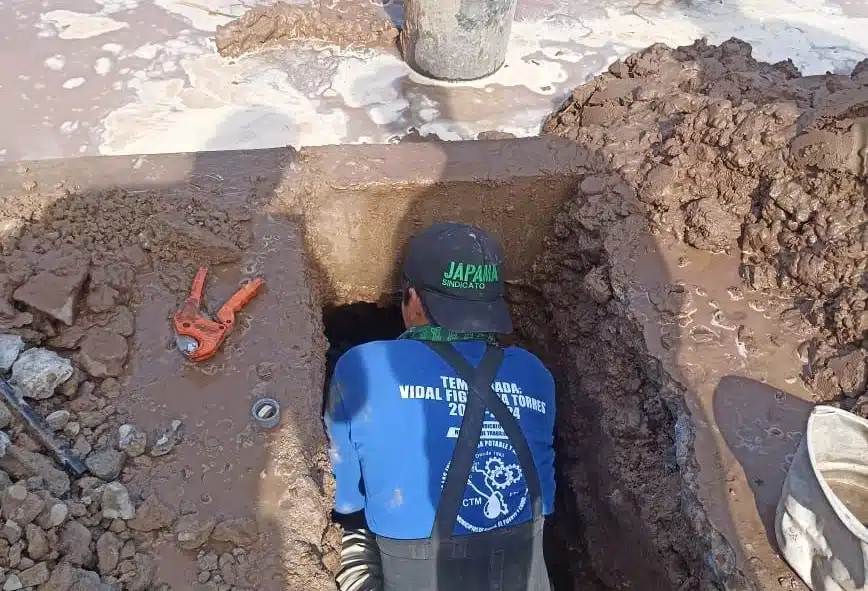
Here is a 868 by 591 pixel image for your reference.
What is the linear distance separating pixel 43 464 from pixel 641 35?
394 cm

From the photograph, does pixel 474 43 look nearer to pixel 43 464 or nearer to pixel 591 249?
pixel 591 249

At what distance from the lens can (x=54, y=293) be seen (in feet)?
7.00

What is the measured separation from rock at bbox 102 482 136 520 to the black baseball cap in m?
1.10

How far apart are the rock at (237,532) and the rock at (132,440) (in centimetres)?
34

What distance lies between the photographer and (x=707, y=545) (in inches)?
78.0

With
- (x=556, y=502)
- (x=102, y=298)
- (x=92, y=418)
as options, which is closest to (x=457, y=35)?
(x=102, y=298)

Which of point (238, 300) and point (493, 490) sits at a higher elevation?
point (238, 300)

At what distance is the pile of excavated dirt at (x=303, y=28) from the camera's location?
143 inches

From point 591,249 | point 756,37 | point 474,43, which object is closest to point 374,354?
point 591,249

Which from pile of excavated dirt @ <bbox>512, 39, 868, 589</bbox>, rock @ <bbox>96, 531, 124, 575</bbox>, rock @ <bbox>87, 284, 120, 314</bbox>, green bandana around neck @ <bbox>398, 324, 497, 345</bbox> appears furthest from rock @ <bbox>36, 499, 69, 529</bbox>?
pile of excavated dirt @ <bbox>512, 39, 868, 589</bbox>

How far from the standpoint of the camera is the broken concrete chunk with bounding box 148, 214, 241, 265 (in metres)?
2.41

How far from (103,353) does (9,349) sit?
10.1 inches

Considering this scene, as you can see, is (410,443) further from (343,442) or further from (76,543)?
(76,543)

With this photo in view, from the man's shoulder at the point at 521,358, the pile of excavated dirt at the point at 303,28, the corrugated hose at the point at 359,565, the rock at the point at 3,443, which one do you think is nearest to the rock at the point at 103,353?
the rock at the point at 3,443
